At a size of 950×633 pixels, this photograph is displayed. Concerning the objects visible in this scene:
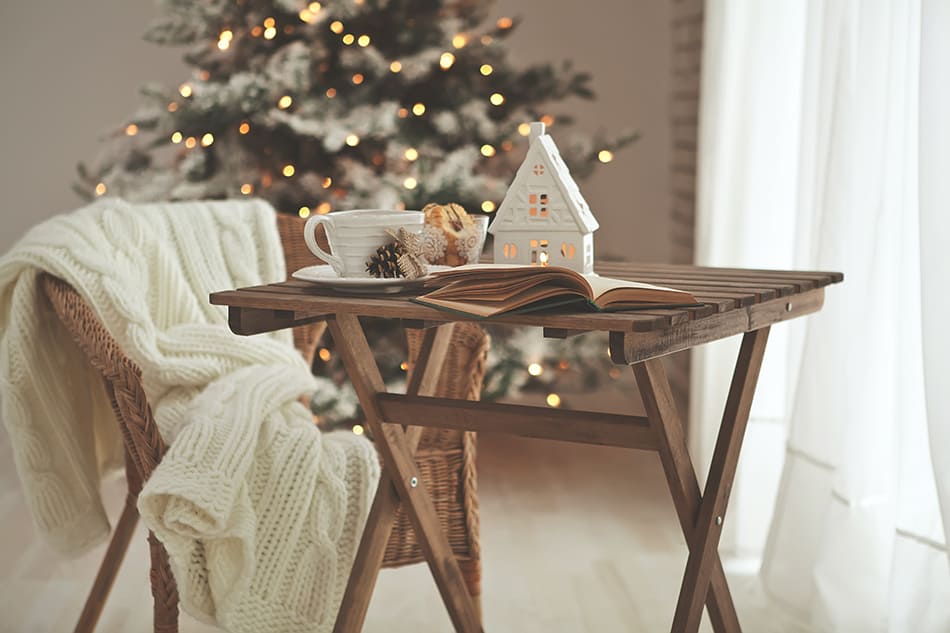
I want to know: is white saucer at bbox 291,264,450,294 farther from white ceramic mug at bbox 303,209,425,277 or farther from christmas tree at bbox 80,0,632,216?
christmas tree at bbox 80,0,632,216

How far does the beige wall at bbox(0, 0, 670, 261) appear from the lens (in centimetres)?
403

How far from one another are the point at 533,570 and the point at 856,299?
901 millimetres

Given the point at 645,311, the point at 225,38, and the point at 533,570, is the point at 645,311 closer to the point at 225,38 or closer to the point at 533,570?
the point at 533,570

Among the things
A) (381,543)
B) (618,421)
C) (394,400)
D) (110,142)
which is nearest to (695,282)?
(618,421)

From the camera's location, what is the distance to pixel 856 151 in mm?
1978

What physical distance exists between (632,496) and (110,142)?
2072 millimetres

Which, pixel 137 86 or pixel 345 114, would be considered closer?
pixel 345 114

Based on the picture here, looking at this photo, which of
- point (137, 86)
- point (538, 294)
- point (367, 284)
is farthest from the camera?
point (137, 86)

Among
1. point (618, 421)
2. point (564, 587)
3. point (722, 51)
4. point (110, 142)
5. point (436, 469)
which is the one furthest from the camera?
point (110, 142)

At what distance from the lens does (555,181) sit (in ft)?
4.70

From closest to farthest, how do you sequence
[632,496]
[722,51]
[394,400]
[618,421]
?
[618,421] → [394,400] → [722,51] → [632,496]

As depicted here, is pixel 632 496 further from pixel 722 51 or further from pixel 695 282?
pixel 695 282

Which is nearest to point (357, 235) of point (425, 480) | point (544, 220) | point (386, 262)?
point (386, 262)

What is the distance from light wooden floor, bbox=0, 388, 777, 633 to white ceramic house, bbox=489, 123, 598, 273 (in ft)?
3.05
